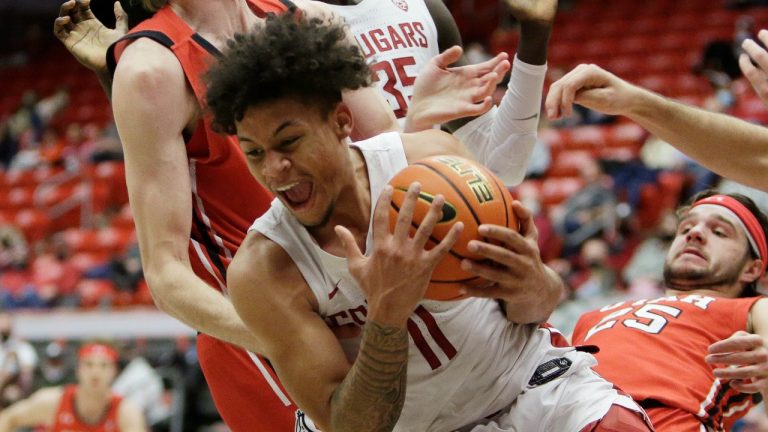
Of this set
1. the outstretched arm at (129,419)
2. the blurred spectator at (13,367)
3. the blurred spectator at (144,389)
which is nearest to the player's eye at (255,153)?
the outstretched arm at (129,419)

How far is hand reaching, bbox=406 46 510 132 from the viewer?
3520 mm

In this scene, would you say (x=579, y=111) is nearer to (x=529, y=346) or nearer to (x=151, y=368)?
(x=151, y=368)

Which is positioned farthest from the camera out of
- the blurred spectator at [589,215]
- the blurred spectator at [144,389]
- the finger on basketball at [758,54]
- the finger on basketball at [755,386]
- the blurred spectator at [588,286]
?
the blurred spectator at [144,389]

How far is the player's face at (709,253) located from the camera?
488 cm

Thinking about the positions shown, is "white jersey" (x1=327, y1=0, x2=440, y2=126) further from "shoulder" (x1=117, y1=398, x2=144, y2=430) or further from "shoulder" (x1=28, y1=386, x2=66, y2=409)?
"shoulder" (x1=28, y1=386, x2=66, y2=409)

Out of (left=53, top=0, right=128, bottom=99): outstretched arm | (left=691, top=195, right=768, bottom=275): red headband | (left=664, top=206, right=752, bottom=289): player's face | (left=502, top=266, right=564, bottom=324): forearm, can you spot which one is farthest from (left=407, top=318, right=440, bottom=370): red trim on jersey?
(left=691, top=195, right=768, bottom=275): red headband

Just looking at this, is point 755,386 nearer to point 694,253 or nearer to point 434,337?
point 694,253

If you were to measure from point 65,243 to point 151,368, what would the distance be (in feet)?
16.2

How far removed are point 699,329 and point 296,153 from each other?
2.36 m

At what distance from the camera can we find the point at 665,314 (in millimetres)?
4652

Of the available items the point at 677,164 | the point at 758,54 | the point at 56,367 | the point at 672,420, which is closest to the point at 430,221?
the point at 758,54

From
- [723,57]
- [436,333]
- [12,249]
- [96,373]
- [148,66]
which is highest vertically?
[148,66]

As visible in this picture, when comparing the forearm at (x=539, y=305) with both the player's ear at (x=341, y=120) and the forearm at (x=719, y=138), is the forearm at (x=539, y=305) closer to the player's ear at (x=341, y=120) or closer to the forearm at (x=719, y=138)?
the player's ear at (x=341, y=120)

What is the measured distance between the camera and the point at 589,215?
10.2 m
